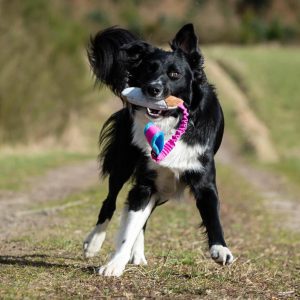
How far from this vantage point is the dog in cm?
534

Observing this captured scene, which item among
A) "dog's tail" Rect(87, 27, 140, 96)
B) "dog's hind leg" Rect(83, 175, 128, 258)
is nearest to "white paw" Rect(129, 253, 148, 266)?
"dog's hind leg" Rect(83, 175, 128, 258)

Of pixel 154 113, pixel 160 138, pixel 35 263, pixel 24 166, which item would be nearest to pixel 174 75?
pixel 154 113

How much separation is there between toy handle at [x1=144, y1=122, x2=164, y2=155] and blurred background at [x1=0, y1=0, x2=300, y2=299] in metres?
0.93

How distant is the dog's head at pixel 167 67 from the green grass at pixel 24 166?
6.95 metres

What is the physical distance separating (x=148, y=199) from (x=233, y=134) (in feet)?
83.7

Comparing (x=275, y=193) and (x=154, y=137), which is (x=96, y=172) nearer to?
(x=275, y=193)

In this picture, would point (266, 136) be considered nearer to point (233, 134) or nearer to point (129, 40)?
point (233, 134)

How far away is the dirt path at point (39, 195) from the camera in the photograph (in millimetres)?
8477

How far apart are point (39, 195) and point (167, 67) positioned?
668 centimetres

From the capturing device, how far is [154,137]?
17.6 feet

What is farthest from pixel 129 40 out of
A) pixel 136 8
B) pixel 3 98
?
pixel 136 8

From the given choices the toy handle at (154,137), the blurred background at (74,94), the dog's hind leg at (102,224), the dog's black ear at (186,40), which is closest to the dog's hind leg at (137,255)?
the dog's hind leg at (102,224)

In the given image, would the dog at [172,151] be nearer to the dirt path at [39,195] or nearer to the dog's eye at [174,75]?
the dog's eye at [174,75]

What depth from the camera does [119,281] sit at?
4898 millimetres
